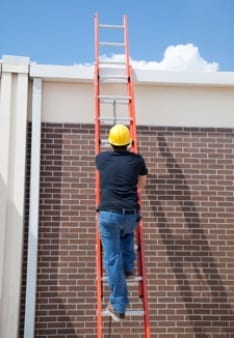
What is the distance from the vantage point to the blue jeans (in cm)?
434

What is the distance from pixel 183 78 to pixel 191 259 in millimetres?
2404

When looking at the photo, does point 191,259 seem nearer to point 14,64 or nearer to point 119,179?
point 119,179

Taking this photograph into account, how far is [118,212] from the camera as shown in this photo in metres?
4.42

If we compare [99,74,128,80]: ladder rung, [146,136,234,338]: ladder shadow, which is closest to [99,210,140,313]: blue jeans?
[146,136,234,338]: ladder shadow

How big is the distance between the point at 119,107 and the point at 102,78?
17.8 inches

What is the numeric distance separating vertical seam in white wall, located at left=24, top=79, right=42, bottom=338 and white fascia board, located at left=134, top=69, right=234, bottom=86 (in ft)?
4.48

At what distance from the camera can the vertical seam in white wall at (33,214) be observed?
5430mm

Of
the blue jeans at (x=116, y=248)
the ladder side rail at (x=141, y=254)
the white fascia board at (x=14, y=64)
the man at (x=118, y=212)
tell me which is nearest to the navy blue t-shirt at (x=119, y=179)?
the man at (x=118, y=212)

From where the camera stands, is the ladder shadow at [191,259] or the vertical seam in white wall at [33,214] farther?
the ladder shadow at [191,259]

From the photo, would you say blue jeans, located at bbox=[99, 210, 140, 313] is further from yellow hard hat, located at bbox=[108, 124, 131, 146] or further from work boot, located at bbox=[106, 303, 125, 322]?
yellow hard hat, located at bbox=[108, 124, 131, 146]

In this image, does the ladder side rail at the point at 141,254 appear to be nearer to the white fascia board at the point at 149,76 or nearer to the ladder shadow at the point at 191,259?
the white fascia board at the point at 149,76

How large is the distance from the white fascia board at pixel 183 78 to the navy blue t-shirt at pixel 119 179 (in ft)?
5.73

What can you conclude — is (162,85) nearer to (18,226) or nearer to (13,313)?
(18,226)

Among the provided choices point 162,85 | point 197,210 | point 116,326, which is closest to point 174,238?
point 197,210
